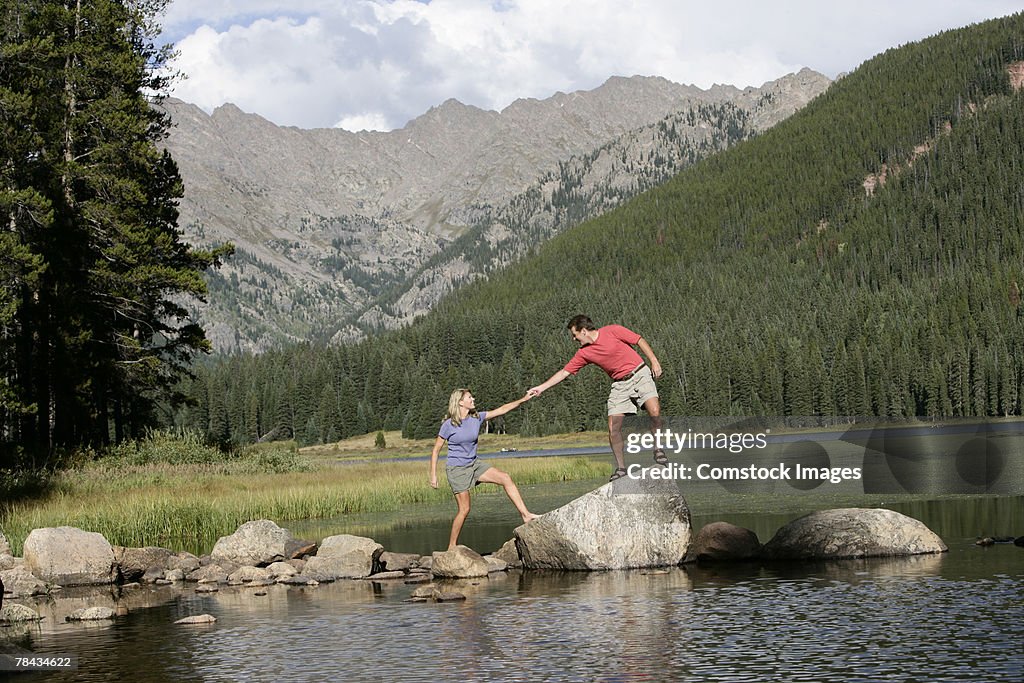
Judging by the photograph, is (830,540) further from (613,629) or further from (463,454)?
(613,629)

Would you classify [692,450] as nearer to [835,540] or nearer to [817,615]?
[835,540]

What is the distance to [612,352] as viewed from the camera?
2039 cm

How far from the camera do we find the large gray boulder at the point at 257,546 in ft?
88.6

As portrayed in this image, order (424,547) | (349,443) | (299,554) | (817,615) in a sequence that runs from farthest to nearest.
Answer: (349,443), (424,547), (299,554), (817,615)

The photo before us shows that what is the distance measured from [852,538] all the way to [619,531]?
4.79 meters

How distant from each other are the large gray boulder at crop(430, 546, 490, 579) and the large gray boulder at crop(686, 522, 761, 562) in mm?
4364

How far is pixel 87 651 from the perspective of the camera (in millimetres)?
17078

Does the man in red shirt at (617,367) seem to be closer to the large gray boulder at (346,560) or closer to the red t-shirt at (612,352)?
the red t-shirt at (612,352)

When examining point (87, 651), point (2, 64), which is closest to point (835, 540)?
point (87, 651)

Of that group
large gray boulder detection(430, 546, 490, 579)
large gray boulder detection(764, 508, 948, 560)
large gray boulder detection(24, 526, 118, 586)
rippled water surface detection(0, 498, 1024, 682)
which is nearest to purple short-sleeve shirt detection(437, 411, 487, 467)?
large gray boulder detection(430, 546, 490, 579)

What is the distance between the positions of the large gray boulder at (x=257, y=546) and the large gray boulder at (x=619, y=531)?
23.1 ft

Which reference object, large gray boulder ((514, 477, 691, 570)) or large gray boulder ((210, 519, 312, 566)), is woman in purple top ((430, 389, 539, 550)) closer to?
large gray boulder ((514, 477, 691, 570))

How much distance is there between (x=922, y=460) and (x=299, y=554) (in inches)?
1561

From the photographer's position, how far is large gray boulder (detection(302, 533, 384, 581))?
24.9 m
